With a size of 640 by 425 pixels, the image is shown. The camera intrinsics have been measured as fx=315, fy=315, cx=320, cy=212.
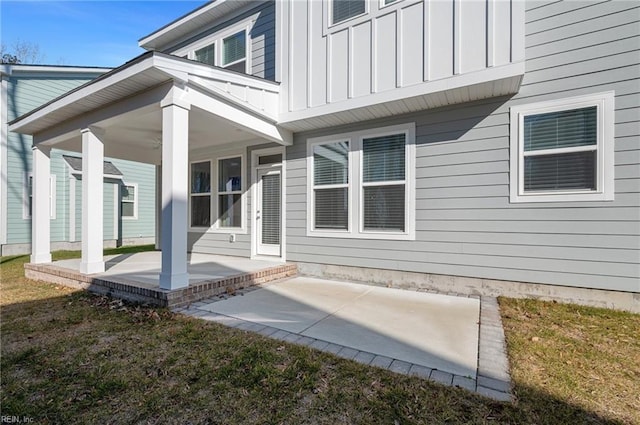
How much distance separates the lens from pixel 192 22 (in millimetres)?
7566

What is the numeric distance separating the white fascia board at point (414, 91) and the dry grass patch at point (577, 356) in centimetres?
305

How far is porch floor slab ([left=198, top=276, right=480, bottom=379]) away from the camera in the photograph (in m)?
2.85

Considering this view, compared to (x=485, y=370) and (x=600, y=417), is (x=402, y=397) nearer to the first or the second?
(x=485, y=370)

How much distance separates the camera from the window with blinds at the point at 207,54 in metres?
7.57

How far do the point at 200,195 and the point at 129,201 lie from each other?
6823mm

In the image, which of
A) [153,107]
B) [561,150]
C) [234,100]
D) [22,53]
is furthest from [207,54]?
[22,53]

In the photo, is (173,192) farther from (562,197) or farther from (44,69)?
(44,69)

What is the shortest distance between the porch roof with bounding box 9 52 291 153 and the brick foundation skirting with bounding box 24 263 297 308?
99.0 inches

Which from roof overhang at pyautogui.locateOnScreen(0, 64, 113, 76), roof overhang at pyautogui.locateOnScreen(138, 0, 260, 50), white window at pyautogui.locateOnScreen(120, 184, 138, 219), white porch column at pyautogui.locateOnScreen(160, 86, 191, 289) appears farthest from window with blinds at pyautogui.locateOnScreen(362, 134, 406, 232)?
white window at pyautogui.locateOnScreen(120, 184, 138, 219)

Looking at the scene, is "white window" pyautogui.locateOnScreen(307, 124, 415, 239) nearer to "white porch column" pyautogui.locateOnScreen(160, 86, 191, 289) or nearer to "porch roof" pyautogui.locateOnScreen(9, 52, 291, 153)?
"porch roof" pyautogui.locateOnScreen(9, 52, 291, 153)

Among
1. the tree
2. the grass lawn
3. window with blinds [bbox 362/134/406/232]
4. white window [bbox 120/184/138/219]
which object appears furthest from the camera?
the tree

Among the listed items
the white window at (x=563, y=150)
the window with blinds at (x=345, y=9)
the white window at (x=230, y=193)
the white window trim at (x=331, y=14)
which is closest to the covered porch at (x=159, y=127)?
the white window at (x=230, y=193)

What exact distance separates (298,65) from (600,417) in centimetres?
596

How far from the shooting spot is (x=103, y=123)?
5.17 metres
